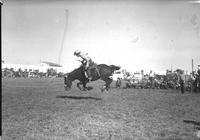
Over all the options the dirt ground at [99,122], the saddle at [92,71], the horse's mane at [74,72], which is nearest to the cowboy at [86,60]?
the saddle at [92,71]

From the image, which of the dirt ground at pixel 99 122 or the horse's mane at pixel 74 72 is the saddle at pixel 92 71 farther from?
the dirt ground at pixel 99 122

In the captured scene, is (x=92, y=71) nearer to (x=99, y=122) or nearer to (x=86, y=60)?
(x=86, y=60)

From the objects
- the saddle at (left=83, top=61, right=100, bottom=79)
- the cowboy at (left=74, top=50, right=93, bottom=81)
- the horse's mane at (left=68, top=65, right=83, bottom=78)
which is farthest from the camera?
the horse's mane at (left=68, top=65, right=83, bottom=78)

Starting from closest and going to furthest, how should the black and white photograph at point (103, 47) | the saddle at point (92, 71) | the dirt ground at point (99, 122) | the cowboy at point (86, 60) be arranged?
the dirt ground at point (99, 122) → the black and white photograph at point (103, 47) → the cowboy at point (86, 60) → the saddle at point (92, 71)

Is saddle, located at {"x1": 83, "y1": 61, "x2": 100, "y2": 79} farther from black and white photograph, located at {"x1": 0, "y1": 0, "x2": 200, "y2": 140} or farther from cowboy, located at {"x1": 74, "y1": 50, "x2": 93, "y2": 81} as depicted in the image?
black and white photograph, located at {"x1": 0, "y1": 0, "x2": 200, "y2": 140}

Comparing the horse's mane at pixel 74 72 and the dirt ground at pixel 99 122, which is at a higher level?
the horse's mane at pixel 74 72

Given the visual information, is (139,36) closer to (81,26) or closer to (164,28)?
(164,28)

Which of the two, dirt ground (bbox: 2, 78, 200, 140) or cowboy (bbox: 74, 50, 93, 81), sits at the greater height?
cowboy (bbox: 74, 50, 93, 81)

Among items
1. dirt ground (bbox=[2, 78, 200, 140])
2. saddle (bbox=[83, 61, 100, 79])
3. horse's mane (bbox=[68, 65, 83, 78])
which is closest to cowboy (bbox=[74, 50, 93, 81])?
saddle (bbox=[83, 61, 100, 79])

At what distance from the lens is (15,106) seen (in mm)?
7242

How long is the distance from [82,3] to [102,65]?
2.98m

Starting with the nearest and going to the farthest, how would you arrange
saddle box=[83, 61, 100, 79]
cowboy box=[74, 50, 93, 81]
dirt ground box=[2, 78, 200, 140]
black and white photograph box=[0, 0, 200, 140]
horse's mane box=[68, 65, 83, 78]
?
dirt ground box=[2, 78, 200, 140]
black and white photograph box=[0, 0, 200, 140]
cowboy box=[74, 50, 93, 81]
saddle box=[83, 61, 100, 79]
horse's mane box=[68, 65, 83, 78]

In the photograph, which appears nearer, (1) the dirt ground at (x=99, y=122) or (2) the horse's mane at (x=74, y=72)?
(1) the dirt ground at (x=99, y=122)

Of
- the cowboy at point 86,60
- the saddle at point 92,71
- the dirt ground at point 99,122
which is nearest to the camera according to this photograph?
the dirt ground at point 99,122
